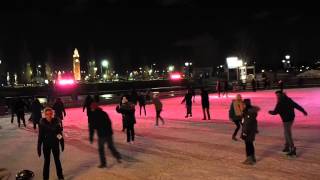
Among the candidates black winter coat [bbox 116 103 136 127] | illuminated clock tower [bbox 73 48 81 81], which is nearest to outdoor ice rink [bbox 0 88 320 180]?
black winter coat [bbox 116 103 136 127]

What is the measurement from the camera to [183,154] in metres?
13.0

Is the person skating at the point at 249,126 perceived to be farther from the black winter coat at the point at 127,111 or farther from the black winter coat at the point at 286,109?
the black winter coat at the point at 127,111

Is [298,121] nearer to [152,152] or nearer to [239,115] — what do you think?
[239,115]

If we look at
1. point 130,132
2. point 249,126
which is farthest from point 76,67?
point 249,126

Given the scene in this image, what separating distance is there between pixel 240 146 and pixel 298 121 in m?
7.27

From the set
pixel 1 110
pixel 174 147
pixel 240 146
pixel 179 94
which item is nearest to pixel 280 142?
pixel 240 146

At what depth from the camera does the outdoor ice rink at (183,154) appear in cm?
1048

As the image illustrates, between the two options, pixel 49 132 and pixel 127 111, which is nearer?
pixel 49 132

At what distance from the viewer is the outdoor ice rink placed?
413 inches

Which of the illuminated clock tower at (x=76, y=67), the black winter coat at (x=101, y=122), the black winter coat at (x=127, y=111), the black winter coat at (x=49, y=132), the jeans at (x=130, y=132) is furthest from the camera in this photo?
the illuminated clock tower at (x=76, y=67)

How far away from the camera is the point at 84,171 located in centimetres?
1134

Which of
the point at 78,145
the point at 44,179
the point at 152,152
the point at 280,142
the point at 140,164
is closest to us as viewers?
the point at 44,179

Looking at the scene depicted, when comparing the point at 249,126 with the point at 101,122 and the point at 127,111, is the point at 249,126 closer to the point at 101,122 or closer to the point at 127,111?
the point at 101,122


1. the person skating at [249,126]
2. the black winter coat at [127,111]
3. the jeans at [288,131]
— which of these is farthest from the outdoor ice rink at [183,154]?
the black winter coat at [127,111]
